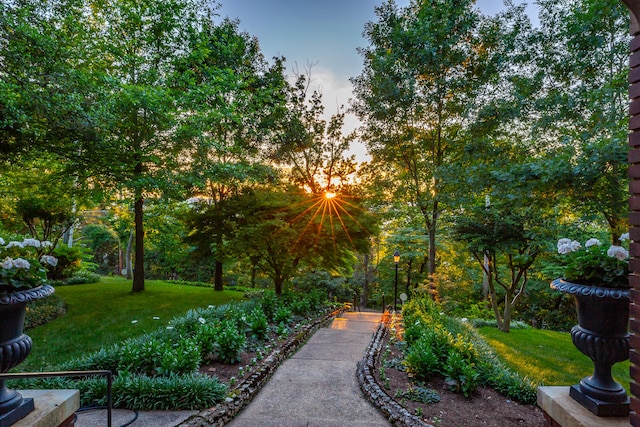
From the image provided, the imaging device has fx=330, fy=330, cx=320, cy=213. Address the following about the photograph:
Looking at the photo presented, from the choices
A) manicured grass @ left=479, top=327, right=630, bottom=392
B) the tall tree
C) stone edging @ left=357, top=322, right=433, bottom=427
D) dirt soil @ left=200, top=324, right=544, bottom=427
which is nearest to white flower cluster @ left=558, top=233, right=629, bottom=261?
dirt soil @ left=200, top=324, right=544, bottom=427

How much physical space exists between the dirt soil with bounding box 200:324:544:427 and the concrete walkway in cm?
40

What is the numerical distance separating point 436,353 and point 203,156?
9.10 metres

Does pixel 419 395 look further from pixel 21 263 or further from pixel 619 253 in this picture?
pixel 21 263

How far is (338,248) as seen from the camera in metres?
10.0

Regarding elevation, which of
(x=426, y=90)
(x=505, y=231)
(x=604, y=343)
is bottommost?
(x=604, y=343)

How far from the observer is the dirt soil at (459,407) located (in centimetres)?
343

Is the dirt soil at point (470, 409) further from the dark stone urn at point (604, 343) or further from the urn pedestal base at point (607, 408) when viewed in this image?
the urn pedestal base at point (607, 408)

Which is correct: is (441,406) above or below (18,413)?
below

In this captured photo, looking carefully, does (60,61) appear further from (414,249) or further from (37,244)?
(414,249)

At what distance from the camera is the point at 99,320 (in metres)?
7.97

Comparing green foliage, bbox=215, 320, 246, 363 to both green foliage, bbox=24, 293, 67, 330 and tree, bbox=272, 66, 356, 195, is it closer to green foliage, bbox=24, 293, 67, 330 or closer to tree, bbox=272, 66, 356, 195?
green foliage, bbox=24, 293, 67, 330

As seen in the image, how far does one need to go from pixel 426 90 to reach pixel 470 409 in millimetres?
10078

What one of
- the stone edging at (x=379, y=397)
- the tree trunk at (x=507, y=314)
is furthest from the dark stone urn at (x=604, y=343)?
the tree trunk at (x=507, y=314)

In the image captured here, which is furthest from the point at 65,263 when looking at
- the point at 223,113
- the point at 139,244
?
the point at 223,113
